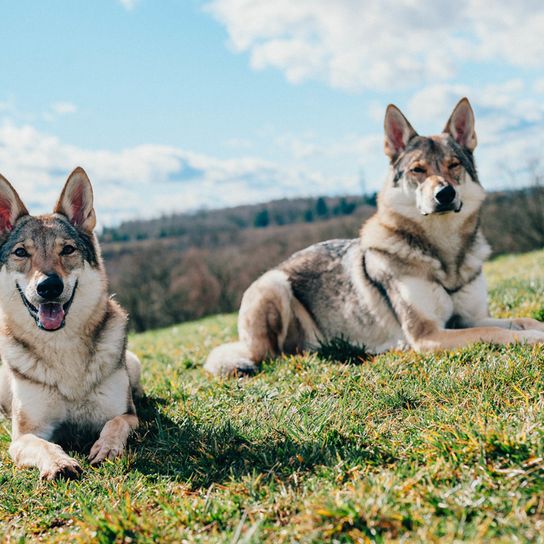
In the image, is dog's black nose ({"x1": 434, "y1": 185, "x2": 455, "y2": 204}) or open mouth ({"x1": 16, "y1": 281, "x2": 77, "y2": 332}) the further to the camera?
dog's black nose ({"x1": 434, "y1": 185, "x2": 455, "y2": 204})

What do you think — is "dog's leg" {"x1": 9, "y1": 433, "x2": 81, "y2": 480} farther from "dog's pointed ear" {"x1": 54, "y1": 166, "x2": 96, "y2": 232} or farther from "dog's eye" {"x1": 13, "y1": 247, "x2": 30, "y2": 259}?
"dog's pointed ear" {"x1": 54, "y1": 166, "x2": 96, "y2": 232}

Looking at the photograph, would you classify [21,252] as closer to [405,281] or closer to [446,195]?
[405,281]

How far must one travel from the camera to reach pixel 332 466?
340 cm

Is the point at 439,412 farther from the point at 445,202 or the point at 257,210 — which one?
the point at 257,210

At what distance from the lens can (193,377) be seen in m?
6.41

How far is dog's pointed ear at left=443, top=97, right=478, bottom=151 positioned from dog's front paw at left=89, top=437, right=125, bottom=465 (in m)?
4.92

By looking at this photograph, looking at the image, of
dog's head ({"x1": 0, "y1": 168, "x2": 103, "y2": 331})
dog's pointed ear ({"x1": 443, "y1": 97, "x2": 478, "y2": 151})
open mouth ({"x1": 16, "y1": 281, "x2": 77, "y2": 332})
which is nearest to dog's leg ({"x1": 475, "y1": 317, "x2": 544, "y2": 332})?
dog's pointed ear ({"x1": 443, "y1": 97, "x2": 478, "y2": 151})

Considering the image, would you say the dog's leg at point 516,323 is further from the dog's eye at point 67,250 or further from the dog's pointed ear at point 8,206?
the dog's pointed ear at point 8,206

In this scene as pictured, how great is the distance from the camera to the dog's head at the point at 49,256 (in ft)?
14.7

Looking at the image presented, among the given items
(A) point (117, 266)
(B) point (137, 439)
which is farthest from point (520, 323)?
(A) point (117, 266)

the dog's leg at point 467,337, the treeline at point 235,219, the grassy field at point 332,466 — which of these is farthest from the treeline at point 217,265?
the grassy field at point 332,466

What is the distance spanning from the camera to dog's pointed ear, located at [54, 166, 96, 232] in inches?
205

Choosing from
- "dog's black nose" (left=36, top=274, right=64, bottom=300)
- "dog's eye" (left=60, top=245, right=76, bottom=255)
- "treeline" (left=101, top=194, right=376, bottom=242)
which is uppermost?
"treeline" (left=101, top=194, right=376, bottom=242)

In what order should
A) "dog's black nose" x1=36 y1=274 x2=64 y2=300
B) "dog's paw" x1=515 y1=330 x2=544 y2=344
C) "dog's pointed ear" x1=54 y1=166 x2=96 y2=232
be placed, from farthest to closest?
"dog's pointed ear" x1=54 y1=166 x2=96 y2=232 → "dog's paw" x1=515 y1=330 x2=544 y2=344 → "dog's black nose" x1=36 y1=274 x2=64 y2=300
